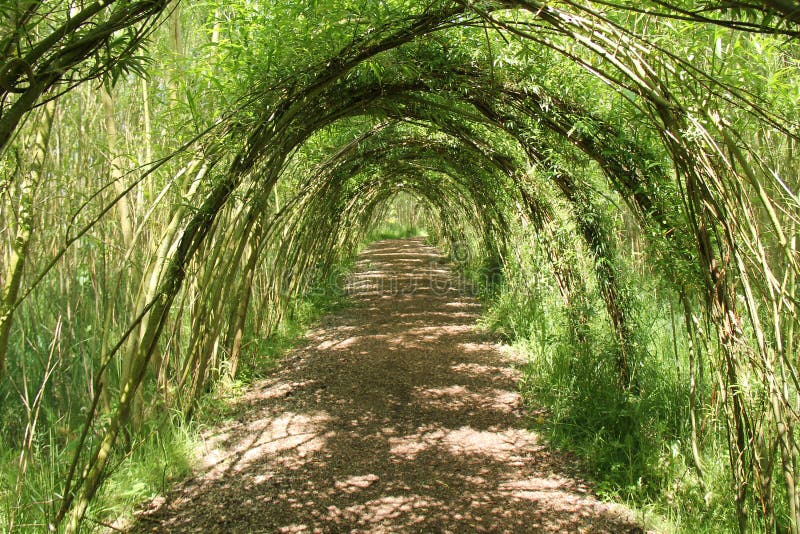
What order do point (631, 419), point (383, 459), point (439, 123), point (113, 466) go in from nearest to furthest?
point (113, 466)
point (631, 419)
point (383, 459)
point (439, 123)

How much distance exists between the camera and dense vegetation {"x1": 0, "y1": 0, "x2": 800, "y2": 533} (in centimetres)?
177

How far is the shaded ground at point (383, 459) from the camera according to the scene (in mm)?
2529

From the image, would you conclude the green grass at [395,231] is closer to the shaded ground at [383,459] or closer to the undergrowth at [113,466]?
the shaded ground at [383,459]

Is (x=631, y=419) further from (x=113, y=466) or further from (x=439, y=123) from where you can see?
(x=439, y=123)

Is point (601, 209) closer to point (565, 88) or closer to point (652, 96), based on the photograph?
point (565, 88)

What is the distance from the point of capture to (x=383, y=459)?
3.18 m

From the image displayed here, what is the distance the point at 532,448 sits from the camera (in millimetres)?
3320

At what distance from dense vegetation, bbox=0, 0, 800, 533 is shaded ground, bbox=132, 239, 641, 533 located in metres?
0.25

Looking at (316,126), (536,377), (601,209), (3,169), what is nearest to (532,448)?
(536,377)

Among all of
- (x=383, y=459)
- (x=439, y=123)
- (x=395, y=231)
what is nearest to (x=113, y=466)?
(x=383, y=459)

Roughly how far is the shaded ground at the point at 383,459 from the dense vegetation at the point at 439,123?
0.81 ft

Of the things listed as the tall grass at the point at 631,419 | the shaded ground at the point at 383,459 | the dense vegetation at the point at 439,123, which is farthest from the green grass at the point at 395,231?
the dense vegetation at the point at 439,123

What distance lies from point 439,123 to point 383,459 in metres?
2.82

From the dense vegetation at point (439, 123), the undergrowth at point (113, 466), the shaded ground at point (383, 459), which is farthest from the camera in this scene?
the shaded ground at point (383, 459)
